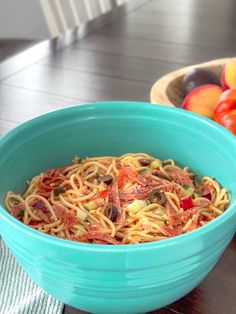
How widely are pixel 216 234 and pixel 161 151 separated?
10.7 inches

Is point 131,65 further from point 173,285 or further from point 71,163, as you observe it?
point 173,285

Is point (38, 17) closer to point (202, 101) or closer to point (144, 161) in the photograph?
point (202, 101)

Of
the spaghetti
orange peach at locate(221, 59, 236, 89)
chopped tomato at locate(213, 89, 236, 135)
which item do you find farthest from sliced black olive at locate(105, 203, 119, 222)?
orange peach at locate(221, 59, 236, 89)

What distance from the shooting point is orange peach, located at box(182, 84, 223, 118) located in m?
0.87

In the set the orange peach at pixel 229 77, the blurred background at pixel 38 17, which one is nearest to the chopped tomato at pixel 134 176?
the orange peach at pixel 229 77

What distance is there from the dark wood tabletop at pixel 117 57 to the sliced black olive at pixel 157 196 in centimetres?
37

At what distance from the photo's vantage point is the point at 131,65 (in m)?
1.21

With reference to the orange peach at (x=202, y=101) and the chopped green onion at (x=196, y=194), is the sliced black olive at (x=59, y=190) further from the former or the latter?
the orange peach at (x=202, y=101)

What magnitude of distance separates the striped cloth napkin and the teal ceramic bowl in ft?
0.19

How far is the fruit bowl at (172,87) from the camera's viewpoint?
0.87 meters

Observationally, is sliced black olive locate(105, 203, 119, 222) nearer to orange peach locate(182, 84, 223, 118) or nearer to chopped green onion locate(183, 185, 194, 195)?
chopped green onion locate(183, 185, 194, 195)

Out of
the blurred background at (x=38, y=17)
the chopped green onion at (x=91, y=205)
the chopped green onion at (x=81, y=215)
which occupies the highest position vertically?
the chopped green onion at (x=81, y=215)

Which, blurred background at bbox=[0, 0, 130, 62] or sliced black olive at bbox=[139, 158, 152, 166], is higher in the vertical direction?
sliced black olive at bbox=[139, 158, 152, 166]

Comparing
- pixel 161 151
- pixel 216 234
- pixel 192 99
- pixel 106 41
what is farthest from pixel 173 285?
pixel 106 41
